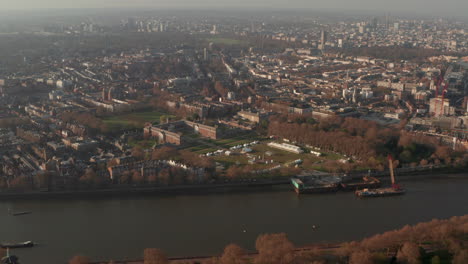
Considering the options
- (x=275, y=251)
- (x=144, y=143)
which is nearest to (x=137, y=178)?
(x=144, y=143)

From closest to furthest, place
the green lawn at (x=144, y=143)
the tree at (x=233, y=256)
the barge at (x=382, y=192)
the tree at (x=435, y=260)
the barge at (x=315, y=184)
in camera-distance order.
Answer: the tree at (x=233, y=256) → the tree at (x=435, y=260) → the barge at (x=382, y=192) → the barge at (x=315, y=184) → the green lawn at (x=144, y=143)

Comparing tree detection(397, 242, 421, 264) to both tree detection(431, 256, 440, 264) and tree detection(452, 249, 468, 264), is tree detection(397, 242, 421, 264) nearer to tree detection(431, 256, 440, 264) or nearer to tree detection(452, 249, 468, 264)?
tree detection(431, 256, 440, 264)

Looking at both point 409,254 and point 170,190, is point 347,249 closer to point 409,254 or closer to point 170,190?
point 409,254

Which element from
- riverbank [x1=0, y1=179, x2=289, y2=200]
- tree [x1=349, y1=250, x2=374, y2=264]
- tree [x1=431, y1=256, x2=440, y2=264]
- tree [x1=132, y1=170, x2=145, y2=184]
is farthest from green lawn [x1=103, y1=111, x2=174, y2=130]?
tree [x1=431, y1=256, x2=440, y2=264]

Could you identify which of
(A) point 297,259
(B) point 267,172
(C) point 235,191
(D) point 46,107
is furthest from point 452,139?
(D) point 46,107

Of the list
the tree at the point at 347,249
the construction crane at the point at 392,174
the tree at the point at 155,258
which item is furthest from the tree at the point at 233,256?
the construction crane at the point at 392,174

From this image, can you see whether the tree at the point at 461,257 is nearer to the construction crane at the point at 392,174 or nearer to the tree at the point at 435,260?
the tree at the point at 435,260

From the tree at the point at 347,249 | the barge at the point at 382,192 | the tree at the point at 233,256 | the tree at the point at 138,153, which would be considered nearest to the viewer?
the tree at the point at 233,256
